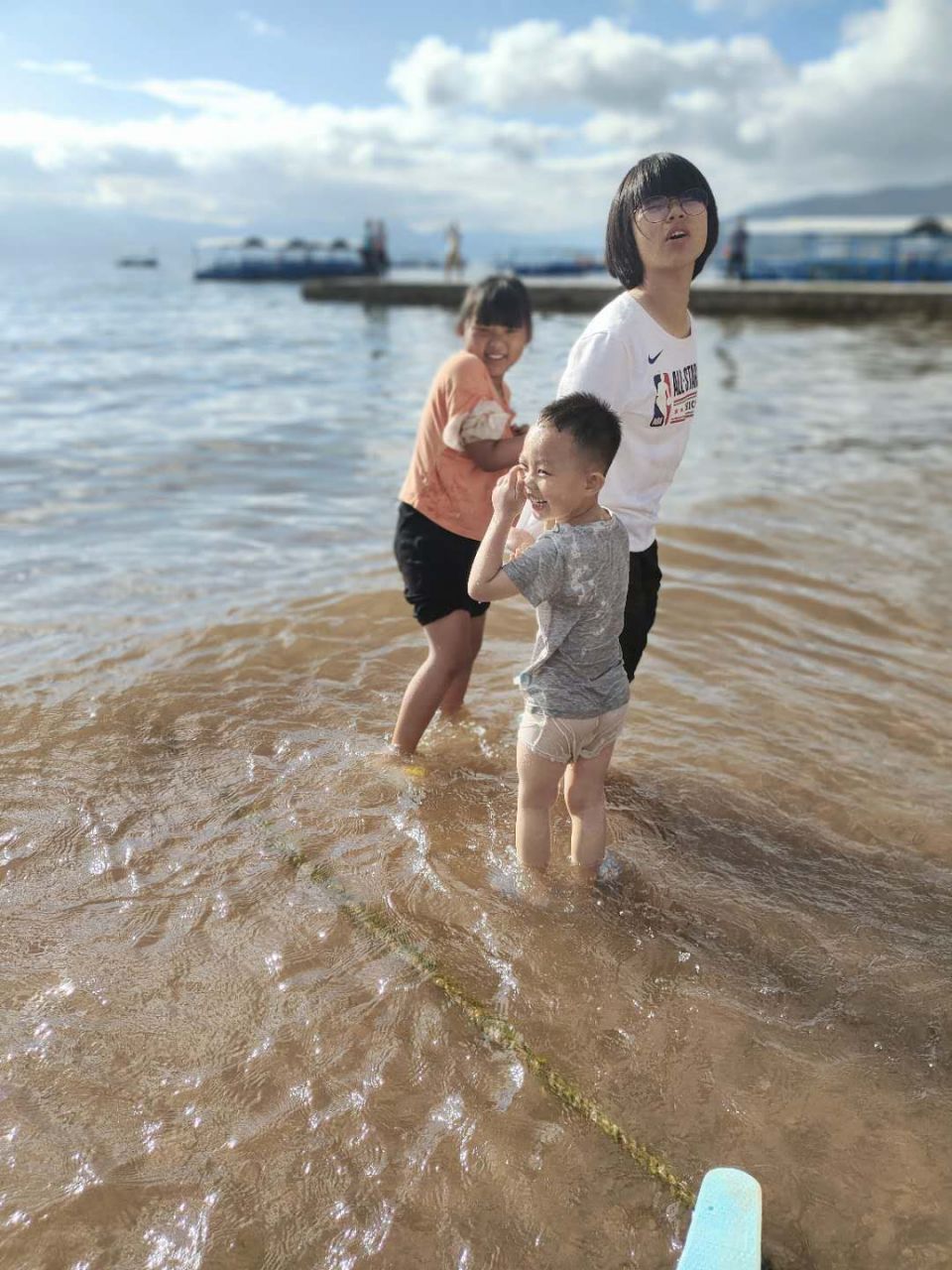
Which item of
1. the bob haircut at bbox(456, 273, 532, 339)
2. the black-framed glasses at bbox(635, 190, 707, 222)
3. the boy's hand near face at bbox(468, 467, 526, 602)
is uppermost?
the black-framed glasses at bbox(635, 190, 707, 222)

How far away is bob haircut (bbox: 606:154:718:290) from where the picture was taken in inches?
103

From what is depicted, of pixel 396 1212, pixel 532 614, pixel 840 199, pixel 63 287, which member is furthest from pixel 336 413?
pixel 840 199

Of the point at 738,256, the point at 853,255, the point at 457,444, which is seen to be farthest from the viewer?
the point at 738,256

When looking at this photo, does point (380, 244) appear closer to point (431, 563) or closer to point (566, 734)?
point (431, 563)

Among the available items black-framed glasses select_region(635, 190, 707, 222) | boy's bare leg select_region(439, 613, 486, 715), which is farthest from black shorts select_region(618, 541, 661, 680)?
black-framed glasses select_region(635, 190, 707, 222)

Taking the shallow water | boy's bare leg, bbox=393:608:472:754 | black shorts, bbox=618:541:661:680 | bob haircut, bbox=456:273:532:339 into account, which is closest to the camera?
the shallow water

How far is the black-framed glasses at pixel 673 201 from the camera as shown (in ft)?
8.63

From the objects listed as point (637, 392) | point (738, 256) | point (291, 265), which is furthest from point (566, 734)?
point (291, 265)

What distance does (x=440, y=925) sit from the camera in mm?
2744

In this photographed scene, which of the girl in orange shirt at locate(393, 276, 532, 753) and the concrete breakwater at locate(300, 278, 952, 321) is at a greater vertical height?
the girl in orange shirt at locate(393, 276, 532, 753)

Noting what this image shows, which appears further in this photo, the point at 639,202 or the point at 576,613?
the point at 639,202

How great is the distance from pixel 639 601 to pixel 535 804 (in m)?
0.72

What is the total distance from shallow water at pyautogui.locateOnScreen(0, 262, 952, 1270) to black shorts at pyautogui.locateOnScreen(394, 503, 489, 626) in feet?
2.15

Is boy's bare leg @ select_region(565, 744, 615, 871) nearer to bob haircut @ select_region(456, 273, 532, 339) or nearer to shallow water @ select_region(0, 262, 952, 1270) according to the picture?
shallow water @ select_region(0, 262, 952, 1270)
